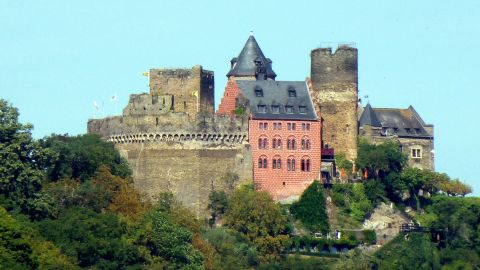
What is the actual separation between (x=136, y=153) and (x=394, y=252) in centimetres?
1703

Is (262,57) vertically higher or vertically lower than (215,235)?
higher

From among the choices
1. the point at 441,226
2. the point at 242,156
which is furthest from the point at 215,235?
the point at 441,226

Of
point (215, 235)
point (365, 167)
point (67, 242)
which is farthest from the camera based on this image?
point (365, 167)

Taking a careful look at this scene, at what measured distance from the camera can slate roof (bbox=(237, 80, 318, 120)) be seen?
124 metres

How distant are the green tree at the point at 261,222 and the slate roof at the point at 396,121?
46.2 feet

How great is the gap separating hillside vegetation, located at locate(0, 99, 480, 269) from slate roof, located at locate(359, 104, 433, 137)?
4313 mm

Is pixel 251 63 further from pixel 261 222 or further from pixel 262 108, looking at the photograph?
pixel 261 222

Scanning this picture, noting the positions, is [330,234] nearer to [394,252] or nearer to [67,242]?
[394,252]

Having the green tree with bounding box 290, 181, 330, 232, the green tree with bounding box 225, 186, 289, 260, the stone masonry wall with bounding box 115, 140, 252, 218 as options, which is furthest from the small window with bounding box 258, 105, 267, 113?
the green tree with bounding box 225, 186, 289, 260

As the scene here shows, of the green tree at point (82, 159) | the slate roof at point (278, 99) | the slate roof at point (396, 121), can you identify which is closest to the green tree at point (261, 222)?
Result: the slate roof at point (278, 99)

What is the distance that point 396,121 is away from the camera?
438 ft

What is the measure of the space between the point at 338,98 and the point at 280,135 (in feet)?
19.1

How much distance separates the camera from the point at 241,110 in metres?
124

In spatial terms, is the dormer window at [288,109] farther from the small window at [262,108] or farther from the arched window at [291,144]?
the arched window at [291,144]
